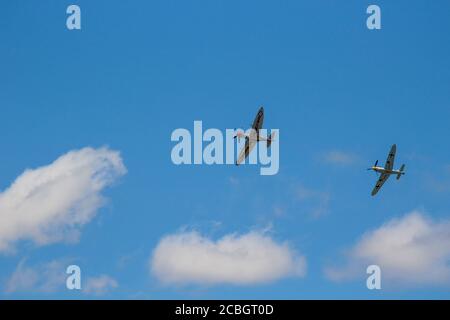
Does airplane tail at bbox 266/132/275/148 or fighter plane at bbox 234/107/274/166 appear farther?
airplane tail at bbox 266/132/275/148

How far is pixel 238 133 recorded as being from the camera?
188 meters

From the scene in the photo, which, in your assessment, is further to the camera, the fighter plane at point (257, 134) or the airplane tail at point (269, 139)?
the airplane tail at point (269, 139)
